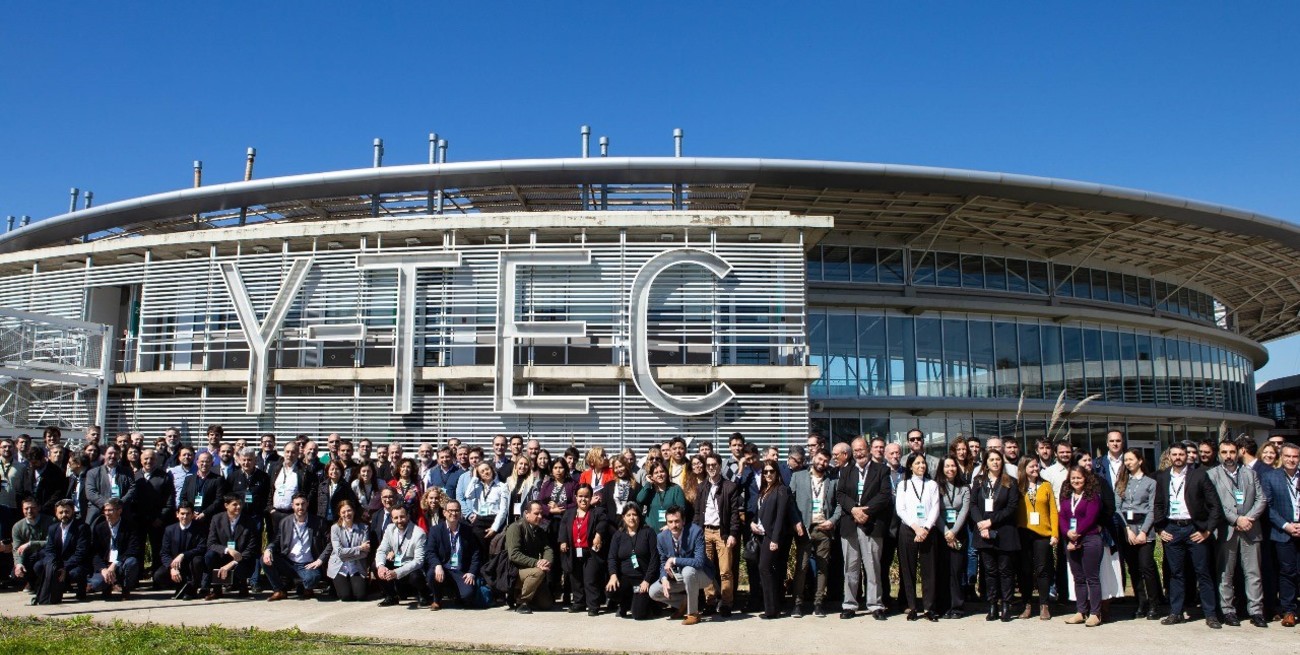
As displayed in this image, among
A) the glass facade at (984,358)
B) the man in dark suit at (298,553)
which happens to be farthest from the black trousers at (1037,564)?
the glass facade at (984,358)

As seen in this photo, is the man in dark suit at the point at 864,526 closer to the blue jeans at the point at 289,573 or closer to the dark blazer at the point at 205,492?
the blue jeans at the point at 289,573

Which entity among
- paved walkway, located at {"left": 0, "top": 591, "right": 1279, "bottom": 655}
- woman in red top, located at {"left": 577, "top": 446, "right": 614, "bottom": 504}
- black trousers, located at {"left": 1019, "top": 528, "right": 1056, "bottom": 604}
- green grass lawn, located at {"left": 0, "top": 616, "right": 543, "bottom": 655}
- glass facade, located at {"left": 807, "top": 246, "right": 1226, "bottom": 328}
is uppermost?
glass facade, located at {"left": 807, "top": 246, "right": 1226, "bottom": 328}

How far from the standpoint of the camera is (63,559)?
10953mm

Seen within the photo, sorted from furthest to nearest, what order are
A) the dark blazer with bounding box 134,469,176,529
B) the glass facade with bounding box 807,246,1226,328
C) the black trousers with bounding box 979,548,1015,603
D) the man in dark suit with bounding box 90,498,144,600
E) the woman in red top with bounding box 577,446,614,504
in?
the glass facade with bounding box 807,246,1226,328
the dark blazer with bounding box 134,469,176,529
the woman in red top with bounding box 577,446,614,504
the man in dark suit with bounding box 90,498,144,600
the black trousers with bounding box 979,548,1015,603

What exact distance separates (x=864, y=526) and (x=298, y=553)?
6705 millimetres

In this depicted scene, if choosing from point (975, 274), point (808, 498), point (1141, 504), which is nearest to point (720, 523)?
point (808, 498)

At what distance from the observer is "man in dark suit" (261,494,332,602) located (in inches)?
444

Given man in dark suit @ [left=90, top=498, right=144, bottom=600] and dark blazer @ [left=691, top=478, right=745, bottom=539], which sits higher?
dark blazer @ [left=691, top=478, right=745, bottom=539]

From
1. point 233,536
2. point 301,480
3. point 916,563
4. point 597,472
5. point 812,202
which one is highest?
point 812,202

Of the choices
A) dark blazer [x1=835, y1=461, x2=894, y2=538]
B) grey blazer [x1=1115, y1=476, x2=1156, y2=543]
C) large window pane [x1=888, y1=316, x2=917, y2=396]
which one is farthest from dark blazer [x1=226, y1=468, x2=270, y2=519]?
large window pane [x1=888, y1=316, x2=917, y2=396]

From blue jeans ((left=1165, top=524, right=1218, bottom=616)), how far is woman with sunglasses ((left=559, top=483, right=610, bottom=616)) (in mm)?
5855

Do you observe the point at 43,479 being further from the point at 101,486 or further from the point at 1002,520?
the point at 1002,520

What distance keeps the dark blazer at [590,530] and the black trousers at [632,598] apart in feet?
1.45

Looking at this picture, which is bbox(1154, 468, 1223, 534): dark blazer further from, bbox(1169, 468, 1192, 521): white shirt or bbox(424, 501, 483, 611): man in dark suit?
bbox(424, 501, 483, 611): man in dark suit
